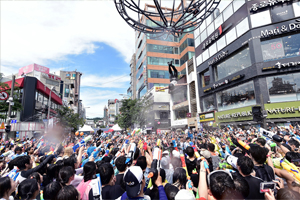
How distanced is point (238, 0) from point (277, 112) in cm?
1519

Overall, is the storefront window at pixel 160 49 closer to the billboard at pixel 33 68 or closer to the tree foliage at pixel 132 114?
the tree foliage at pixel 132 114

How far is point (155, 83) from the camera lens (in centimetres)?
4984

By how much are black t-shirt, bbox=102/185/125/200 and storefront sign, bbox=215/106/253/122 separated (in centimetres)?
2084

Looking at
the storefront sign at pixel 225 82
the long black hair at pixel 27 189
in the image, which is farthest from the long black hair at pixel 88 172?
the storefront sign at pixel 225 82

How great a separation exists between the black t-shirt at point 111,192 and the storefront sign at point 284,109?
20.5 m

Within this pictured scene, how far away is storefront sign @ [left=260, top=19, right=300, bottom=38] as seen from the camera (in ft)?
60.8

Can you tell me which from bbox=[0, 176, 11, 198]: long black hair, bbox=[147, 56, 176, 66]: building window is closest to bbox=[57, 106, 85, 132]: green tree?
bbox=[147, 56, 176, 66]: building window

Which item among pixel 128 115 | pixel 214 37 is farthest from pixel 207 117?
pixel 128 115

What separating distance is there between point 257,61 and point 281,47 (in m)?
2.78

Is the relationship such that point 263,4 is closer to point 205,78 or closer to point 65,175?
point 205,78

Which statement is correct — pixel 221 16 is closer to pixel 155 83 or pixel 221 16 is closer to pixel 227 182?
pixel 155 83

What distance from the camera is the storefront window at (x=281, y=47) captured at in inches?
741

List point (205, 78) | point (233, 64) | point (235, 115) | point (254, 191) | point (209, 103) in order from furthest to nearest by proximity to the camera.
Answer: point (205, 78), point (209, 103), point (233, 64), point (235, 115), point (254, 191)

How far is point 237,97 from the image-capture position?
23.0 meters
